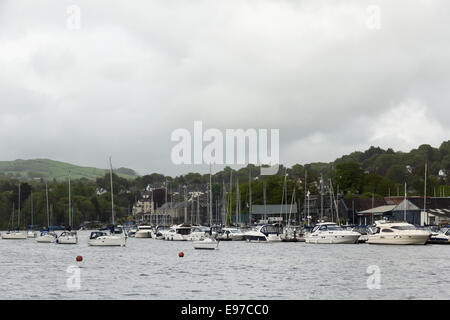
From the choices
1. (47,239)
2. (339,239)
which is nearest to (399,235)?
(339,239)

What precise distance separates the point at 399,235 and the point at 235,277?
5347cm

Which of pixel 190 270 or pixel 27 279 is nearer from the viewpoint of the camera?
pixel 27 279

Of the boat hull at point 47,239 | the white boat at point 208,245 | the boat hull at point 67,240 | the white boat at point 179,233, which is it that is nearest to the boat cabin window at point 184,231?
the white boat at point 179,233

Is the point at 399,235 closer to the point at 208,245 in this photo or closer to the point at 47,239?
the point at 208,245

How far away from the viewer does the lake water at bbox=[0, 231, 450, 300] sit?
50781mm

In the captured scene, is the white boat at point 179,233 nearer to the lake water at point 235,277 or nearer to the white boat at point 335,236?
the white boat at point 335,236

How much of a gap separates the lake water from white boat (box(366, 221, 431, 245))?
1567cm

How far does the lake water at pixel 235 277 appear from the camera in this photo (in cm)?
5078

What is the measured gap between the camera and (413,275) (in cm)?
6359

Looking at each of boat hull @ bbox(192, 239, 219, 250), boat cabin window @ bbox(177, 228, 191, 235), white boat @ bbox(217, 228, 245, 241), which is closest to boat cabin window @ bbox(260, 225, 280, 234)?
white boat @ bbox(217, 228, 245, 241)
